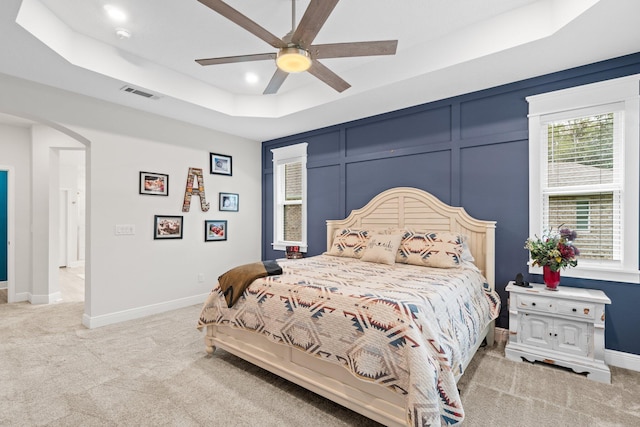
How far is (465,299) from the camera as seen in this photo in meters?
2.43

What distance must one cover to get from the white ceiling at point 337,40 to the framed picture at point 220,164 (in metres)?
1.03

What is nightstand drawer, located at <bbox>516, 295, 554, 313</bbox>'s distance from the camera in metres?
2.64

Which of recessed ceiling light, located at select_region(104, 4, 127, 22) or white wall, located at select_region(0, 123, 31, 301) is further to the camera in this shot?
white wall, located at select_region(0, 123, 31, 301)

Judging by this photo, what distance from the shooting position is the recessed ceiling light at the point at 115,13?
100 inches

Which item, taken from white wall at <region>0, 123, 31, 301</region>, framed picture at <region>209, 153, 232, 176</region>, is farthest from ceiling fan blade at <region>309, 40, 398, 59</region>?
white wall at <region>0, 123, 31, 301</region>

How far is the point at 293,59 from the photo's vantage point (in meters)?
2.16

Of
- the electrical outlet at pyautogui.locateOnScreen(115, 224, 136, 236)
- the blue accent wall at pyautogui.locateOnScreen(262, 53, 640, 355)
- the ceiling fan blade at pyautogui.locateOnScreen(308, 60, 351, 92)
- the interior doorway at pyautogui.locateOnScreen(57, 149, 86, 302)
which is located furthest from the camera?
the interior doorway at pyautogui.locateOnScreen(57, 149, 86, 302)

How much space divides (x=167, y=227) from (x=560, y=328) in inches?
179

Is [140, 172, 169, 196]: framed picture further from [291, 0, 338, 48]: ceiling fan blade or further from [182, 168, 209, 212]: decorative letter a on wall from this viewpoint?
[291, 0, 338, 48]: ceiling fan blade

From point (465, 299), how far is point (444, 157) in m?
1.89

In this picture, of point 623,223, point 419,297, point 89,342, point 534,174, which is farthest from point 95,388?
point 623,223

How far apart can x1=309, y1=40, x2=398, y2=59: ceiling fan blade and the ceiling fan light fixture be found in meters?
0.08

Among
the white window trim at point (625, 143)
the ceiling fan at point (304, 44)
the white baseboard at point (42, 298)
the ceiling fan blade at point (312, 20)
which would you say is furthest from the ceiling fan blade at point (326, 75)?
the white baseboard at point (42, 298)

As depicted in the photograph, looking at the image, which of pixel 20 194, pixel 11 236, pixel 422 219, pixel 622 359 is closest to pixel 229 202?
pixel 422 219
